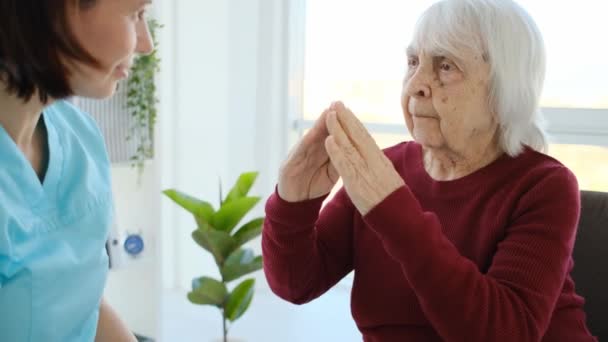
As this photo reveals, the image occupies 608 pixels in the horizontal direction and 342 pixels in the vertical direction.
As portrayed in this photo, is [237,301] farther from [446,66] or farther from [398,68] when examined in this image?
[398,68]

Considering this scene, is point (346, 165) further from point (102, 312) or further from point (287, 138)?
point (287, 138)

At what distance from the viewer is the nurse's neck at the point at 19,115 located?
87 centimetres

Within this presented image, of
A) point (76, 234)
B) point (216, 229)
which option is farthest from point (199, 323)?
point (76, 234)

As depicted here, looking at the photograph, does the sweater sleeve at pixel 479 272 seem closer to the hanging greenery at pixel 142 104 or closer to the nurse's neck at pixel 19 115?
the nurse's neck at pixel 19 115

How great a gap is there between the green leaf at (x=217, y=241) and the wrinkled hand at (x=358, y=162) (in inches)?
41.1

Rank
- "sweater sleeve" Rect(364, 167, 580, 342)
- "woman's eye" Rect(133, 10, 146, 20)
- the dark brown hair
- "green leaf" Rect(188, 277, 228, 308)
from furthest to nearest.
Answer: "green leaf" Rect(188, 277, 228, 308)
"sweater sleeve" Rect(364, 167, 580, 342)
"woman's eye" Rect(133, 10, 146, 20)
the dark brown hair

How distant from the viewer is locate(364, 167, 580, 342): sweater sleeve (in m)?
1.00

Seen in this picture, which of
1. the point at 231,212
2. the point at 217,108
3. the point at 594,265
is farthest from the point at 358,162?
the point at 217,108

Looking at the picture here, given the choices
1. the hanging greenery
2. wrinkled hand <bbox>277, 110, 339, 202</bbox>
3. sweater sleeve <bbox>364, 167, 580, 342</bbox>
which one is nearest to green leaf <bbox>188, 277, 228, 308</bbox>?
the hanging greenery

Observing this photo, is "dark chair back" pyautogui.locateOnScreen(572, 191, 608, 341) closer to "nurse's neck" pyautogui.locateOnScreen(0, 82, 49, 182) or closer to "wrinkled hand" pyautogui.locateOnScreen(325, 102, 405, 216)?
"wrinkled hand" pyautogui.locateOnScreen(325, 102, 405, 216)

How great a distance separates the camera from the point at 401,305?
1203mm

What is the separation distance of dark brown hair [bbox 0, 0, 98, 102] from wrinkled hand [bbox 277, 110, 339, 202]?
0.48m

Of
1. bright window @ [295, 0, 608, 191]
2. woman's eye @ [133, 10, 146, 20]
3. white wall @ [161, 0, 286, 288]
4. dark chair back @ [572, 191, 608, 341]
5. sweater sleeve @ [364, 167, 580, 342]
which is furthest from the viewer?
white wall @ [161, 0, 286, 288]

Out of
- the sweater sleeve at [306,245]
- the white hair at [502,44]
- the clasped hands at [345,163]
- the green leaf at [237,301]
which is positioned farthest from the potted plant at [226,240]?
the white hair at [502,44]
